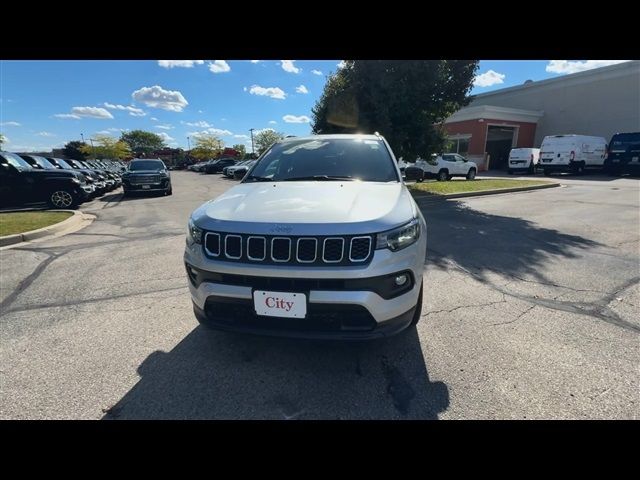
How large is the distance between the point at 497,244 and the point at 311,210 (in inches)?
193

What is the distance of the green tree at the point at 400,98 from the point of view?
1082 centimetres

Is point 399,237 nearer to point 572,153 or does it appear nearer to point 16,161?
point 16,161

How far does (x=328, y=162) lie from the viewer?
3648 mm

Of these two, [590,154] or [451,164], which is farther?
[590,154]

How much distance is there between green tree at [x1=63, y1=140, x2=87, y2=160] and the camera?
212 feet

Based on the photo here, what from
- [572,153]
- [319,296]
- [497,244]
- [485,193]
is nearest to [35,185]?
[319,296]

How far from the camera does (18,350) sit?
2846 millimetres

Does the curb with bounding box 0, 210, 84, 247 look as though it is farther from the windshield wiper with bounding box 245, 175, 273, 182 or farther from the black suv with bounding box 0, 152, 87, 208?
the windshield wiper with bounding box 245, 175, 273, 182

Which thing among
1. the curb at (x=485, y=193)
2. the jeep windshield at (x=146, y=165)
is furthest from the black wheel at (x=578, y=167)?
the jeep windshield at (x=146, y=165)
